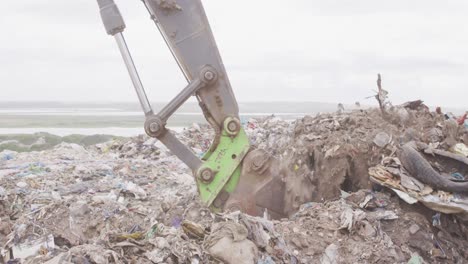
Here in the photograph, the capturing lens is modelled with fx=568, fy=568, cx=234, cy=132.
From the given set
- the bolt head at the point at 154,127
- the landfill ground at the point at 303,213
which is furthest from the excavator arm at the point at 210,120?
the landfill ground at the point at 303,213

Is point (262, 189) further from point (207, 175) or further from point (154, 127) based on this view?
point (154, 127)

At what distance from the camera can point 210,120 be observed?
4.61 metres

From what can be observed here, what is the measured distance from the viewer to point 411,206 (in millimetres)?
4379

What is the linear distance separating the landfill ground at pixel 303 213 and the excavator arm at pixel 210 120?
0.70 ft

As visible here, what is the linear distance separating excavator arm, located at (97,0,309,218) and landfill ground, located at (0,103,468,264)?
0.21m

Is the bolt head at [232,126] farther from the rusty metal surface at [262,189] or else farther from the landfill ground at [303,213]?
→ the landfill ground at [303,213]

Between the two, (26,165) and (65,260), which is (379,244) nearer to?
(65,260)

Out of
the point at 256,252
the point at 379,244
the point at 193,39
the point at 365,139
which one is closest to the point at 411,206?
the point at 379,244

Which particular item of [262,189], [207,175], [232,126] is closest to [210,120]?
[232,126]

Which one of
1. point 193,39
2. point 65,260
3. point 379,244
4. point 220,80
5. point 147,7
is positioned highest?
point 147,7

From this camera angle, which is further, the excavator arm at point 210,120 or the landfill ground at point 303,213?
the excavator arm at point 210,120

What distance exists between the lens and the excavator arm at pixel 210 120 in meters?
4.41

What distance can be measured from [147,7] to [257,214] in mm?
1866

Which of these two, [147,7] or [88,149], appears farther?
[88,149]
